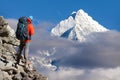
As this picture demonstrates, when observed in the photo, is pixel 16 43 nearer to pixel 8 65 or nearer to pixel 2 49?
pixel 2 49

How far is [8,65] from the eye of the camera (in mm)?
26766

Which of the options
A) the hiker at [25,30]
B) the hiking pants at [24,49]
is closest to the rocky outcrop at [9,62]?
the hiking pants at [24,49]

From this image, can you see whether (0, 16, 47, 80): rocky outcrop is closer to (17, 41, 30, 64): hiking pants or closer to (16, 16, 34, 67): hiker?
(17, 41, 30, 64): hiking pants

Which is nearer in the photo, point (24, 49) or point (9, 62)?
point (24, 49)

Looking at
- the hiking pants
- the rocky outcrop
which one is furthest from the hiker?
the rocky outcrop

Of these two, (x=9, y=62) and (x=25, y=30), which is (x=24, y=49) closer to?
(x=25, y=30)

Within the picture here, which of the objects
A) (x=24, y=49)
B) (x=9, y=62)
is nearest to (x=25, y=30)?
(x=24, y=49)

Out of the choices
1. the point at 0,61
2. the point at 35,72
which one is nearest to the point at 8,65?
the point at 0,61

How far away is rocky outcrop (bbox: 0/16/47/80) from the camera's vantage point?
26152 millimetres

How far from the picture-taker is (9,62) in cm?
2725

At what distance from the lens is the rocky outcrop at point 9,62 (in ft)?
85.8

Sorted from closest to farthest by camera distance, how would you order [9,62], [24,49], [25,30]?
1. [25,30]
2. [24,49]
3. [9,62]

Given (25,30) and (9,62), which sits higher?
(25,30)

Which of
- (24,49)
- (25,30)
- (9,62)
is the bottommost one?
(9,62)
